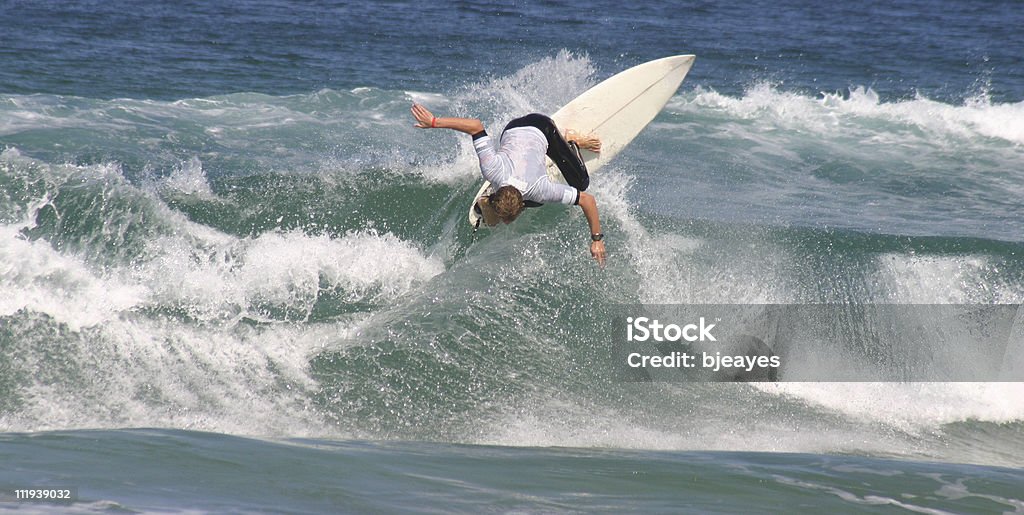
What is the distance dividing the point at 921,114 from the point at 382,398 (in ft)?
38.6

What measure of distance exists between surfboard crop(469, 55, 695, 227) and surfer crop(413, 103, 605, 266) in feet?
2.98

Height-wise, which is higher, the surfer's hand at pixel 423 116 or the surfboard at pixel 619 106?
the surfboard at pixel 619 106

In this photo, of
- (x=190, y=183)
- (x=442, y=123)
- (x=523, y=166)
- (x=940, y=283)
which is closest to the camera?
(x=442, y=123)

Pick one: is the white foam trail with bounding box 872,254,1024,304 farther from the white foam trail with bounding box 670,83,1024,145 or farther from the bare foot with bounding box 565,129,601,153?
the white foam trail with bounding box 670,83,1024,145

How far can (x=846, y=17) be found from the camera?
2209 centimetres

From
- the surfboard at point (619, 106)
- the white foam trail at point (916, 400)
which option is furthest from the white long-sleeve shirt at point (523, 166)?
the white foam trail at point (916, 400)

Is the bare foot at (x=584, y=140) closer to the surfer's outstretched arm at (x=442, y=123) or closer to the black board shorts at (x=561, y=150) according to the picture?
the black board shorts at (x=561, y=150)

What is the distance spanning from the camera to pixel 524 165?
19.9 ft

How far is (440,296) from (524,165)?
1.29m

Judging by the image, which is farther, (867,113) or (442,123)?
(867,113)

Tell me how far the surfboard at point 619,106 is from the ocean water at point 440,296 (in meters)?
0.36

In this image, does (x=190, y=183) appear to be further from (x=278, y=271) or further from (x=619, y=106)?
(x=619, y=106)

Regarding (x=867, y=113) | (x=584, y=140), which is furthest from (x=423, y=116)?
(x=867, y=113)

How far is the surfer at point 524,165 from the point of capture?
18.7 ft
